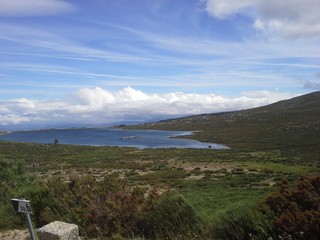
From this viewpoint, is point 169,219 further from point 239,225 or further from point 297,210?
point 297,210

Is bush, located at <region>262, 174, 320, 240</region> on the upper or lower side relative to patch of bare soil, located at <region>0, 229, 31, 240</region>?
upper

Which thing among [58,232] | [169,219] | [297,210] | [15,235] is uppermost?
[297,210]

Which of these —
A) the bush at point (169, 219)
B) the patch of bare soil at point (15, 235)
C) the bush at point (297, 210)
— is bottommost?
the patch of bare soil at point (15, 235)

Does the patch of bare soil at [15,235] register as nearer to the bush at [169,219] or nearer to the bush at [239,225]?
the bush at [169,219]

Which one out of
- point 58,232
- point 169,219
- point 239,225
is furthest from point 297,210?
point 58,232

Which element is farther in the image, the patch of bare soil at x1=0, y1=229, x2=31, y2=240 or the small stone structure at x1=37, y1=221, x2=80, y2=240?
the patch of bare soil at x1=0, y1=229, x2=31, y2=240

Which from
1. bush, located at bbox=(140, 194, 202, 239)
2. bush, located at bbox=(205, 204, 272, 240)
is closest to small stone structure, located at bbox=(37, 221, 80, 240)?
bush, located at bbox=(140, 194, 202, 239)

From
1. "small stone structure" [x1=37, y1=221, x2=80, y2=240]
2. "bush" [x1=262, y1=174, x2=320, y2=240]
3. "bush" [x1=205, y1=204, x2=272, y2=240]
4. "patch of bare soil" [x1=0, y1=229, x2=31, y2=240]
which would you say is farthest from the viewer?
"patch of bare soil" [x1=0, y1=229, x2=31, y2=240]

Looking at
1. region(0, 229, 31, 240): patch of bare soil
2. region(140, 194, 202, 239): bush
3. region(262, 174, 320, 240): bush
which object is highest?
region(262, 174, 320, 240): bush

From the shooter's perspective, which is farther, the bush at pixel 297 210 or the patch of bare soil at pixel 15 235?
the patch of bare soil at pixel 15 235

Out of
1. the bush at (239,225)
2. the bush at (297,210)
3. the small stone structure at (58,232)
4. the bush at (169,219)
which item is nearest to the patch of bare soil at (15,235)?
the small stone structure at (58,232)

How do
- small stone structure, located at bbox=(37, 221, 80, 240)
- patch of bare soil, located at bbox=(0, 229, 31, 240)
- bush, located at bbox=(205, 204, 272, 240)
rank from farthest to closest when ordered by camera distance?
patch of bare soil, located at bbox=(0, 229, 31, 240) < small stone structure, located at bbox=(37, 221, 80, 240) < bush, located at bbox=(205, 204, 272, 240)

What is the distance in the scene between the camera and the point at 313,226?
538 cm

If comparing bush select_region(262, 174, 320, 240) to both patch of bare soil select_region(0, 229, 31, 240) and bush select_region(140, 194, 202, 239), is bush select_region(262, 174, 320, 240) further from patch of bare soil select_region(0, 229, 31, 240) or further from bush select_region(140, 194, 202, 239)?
patch of bare soil select_region(0, 229, 31, 240)
